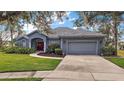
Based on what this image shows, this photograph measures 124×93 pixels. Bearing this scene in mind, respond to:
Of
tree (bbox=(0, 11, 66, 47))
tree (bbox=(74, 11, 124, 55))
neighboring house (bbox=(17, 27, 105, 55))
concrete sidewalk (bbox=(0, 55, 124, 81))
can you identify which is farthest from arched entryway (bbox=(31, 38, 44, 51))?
tree (bbox=(74, 11, 124, 55))

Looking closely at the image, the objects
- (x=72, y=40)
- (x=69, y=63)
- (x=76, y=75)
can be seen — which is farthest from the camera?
(x=72, y=40)

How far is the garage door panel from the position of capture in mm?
7051

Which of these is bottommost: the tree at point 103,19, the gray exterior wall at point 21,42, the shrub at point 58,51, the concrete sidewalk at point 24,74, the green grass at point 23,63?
the concrete sidewalk at point 24,74

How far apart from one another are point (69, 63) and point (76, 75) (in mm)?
516

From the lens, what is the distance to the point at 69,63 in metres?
6.63

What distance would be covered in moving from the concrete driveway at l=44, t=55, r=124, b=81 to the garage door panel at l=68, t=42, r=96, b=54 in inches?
7.1

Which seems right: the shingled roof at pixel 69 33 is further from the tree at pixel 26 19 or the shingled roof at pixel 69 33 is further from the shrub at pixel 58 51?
the shrub at pixel 58 51

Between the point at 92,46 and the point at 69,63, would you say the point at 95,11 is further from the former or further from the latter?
the point at 69,63

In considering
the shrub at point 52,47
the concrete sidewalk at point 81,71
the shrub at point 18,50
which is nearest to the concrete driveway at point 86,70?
the concrete sidewalk at point 81,71

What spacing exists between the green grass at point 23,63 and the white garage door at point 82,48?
68 cm

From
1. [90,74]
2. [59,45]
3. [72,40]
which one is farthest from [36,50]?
[90,74]

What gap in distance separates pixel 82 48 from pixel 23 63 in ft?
5.56

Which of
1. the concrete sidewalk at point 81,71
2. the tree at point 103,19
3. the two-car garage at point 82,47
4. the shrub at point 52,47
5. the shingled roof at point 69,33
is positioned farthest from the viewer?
the two-car garage at point 82,47

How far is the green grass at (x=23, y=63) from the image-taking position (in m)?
6.54
